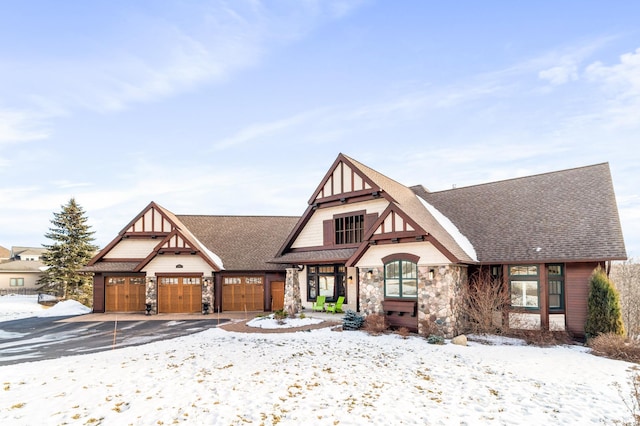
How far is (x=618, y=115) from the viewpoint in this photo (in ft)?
45.7

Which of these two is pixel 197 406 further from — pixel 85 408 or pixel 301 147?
pixel 301 147

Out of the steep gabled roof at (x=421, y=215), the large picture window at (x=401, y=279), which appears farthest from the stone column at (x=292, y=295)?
the steep gabled roof at (x=421, y=215)

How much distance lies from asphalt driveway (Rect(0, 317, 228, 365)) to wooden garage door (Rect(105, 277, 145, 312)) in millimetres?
3434

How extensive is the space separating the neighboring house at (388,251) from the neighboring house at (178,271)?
6 cm

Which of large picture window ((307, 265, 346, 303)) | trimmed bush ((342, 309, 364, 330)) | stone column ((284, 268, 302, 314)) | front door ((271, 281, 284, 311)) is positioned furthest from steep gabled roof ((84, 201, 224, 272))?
trimmed bush ((342, 309, 364, 330))

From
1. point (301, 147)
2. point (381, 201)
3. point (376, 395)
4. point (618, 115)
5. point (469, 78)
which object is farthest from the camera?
point (301, 147)

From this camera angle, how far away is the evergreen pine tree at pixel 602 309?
11695 mm

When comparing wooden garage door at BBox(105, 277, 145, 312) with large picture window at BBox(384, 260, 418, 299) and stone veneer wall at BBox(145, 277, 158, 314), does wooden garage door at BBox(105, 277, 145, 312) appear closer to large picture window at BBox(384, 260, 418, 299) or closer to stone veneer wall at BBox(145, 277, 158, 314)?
stone veneer wall at BBox(145, 277, 158, 314)

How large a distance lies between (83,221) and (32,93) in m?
23.6

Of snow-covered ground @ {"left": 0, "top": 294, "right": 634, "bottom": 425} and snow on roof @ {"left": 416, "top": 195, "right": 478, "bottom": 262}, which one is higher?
snow on roof @ {"left": 416, "top": 195, "right": 478, "bottom": 262}

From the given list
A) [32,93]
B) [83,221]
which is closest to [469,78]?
[32,93]

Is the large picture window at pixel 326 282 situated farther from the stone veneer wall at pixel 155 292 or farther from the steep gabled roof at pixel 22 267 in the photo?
the steep gabled roof at pixel 22 267

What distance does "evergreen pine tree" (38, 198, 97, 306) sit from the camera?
113ft

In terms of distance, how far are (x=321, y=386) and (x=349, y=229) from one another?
1127 cm
